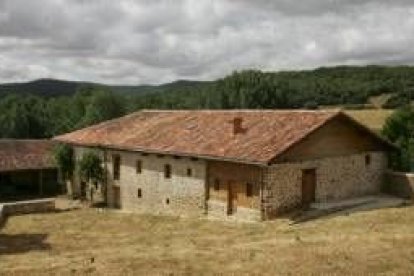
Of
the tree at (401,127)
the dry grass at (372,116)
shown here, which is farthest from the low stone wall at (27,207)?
the dry grass at (372,116)

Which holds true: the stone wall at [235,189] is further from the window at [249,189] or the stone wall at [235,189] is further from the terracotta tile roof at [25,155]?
the terracotta tile roof at [25,155]

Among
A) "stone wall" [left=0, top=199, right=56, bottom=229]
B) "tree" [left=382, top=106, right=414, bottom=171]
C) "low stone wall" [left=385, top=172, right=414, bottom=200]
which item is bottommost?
"stone wall" [left=0, top=199, right=56, bottom=229]

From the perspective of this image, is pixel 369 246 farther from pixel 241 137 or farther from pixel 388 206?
pixel 241 137

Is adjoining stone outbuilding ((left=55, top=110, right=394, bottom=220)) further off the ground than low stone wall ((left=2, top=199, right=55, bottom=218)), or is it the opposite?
adjoining stone outbuilding ((left=55, top=110, right=394, bottom=220))

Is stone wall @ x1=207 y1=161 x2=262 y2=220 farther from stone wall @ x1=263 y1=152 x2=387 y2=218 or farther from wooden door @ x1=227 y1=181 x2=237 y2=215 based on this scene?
stone wall @ x1=263 y1=152 x2=387 y2=218

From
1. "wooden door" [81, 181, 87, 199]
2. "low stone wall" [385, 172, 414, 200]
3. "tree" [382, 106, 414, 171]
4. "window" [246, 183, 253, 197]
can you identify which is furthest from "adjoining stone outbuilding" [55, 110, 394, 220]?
"tree" [382, 106, 414, 171]

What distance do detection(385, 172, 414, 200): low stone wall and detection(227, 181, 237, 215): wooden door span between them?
28.6 ft

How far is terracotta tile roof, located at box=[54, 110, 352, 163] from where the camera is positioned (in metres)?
30.8

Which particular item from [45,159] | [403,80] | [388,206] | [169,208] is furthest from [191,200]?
[403,80]

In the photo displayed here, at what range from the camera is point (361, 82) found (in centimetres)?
11794

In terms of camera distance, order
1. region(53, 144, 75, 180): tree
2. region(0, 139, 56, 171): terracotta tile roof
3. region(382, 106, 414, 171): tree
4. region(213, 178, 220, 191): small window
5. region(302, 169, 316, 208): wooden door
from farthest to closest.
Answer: region(382, 106, 414, 171): tree, region(0, 139, 56, 171): terracotta tile roof, region(53, 144, 75, 180): tree, region(213, 178, 220, 191): small window, region(302, 169, 316, 208): wooden door

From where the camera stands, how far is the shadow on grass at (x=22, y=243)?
2564cm

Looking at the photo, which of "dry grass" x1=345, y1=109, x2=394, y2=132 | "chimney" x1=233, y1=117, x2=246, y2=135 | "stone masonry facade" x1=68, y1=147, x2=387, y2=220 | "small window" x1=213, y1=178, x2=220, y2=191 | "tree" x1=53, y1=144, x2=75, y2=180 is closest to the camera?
"stone masonry facade" x1=68, y1=147, x2=387, y2=220

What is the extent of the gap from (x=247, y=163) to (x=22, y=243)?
1019 centimetres
